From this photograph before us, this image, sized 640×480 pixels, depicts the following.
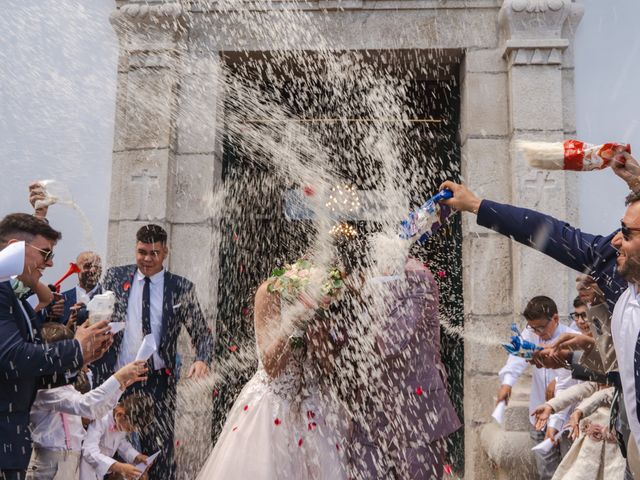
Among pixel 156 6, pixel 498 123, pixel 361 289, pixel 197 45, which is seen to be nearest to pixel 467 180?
pixel 498 123

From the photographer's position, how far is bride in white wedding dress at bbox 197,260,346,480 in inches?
163

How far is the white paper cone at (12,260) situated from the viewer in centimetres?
318

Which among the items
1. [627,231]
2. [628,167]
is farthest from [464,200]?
[627,231]

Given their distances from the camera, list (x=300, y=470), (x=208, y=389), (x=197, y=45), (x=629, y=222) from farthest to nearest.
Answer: (x=197, y=45)
(x=208, y=389)
(x=300, y=470)
(x=629, y=222)

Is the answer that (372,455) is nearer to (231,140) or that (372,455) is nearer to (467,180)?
(467,180)

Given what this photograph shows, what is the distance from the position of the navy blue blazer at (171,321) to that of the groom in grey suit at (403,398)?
1.40 metres

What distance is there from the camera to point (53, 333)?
12.7 ft

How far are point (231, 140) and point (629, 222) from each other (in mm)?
5418

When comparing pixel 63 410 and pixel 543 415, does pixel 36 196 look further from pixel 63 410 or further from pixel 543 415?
pixel 543 415

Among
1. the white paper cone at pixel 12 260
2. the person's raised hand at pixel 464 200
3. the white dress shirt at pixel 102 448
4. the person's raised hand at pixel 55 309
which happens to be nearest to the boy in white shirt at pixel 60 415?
the white dress shirt at pixel 102 448

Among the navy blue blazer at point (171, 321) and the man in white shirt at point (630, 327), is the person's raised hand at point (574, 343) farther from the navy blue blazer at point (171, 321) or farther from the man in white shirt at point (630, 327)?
the navy blue blazer at point (171, 321)

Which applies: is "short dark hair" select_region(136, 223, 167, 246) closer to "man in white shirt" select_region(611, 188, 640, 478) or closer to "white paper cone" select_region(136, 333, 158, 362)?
"white paper cone" select_region(136, 333, 158, 362)

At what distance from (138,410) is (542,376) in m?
3.26

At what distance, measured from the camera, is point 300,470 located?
412 cm
